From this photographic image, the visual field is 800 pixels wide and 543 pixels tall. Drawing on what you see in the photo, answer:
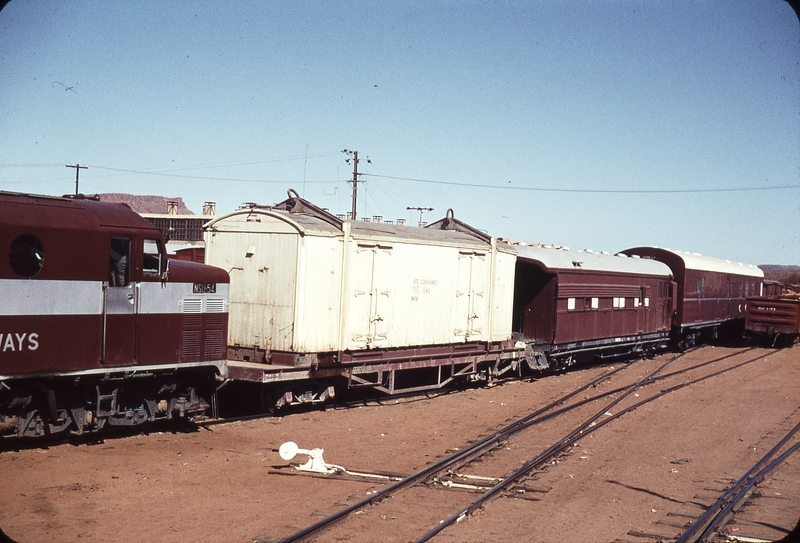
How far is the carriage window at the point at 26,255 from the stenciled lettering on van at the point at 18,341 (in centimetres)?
81

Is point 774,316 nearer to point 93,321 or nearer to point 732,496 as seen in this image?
point 732,496

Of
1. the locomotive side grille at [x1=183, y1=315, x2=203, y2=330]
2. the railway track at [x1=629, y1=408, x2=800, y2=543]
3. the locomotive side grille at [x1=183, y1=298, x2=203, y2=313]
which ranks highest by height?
the locomotive side grille at [x1=183, y1=298, x2=203, y2=313]

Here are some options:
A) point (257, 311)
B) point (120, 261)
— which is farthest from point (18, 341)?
point (257, 311)

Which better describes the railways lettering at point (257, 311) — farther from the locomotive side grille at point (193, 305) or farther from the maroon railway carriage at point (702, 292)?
the maroon railway carriage at point (702, 292)

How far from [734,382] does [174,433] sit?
1693 centimetres

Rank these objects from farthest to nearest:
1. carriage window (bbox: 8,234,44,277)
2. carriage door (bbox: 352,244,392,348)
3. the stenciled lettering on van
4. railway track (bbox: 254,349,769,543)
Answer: carriage door (bbox: 352,244,392,348), carriage window (bbox: 8,234,44,277), the stenciled lettering on van, railway track (bbox: 254,349,769,543)

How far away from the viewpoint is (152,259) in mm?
11703

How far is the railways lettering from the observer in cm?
1027

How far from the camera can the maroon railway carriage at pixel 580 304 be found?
2172cm

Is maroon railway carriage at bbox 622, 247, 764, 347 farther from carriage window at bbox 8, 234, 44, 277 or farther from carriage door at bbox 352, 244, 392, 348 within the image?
carriage window at bbox 8, 234, 44, 277

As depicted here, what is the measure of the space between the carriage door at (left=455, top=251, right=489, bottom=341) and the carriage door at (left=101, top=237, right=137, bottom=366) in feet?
28.1

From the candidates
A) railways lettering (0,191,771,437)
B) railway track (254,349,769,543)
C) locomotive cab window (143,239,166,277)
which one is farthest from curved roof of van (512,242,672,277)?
locomotive cab window (143,239,166,277)

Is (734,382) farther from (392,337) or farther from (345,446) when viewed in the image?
(345,446)

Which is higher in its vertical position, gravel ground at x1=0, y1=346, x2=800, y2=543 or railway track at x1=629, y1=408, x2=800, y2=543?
railway track at x1=629, y1=408, x2=800, y2=543
